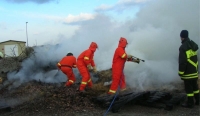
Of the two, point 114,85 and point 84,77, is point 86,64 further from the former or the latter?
point 114,85

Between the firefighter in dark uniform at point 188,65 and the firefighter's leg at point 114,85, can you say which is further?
the firefighter's leg at point 114,85

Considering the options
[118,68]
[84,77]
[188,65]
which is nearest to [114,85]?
[118,68]

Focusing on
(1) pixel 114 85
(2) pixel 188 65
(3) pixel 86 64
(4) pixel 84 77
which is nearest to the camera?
(2) pixel 188 65

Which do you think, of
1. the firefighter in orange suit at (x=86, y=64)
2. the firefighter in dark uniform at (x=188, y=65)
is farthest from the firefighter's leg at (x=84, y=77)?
the firefighter in dark uniform at (x=188, y=65)

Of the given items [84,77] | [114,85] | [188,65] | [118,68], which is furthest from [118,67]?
[188,65]

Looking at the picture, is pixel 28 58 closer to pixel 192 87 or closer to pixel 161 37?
pixel 161 37

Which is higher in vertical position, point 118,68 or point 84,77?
point 118,68

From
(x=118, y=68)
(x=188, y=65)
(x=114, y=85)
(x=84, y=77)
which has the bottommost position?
(x=114, y=85)

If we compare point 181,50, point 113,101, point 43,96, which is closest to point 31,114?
point 43,96

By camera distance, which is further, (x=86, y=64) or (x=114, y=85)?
(x=86, y=64)

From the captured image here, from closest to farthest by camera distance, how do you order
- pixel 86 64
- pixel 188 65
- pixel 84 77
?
pixel 188 65, pixel 84 77, pixel 86 64

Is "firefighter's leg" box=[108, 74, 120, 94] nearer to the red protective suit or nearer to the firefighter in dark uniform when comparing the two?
the red protective suit

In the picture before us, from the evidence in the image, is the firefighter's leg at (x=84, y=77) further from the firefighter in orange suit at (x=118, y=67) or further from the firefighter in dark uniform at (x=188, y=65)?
the firefighter in dark uniform at (x=188, y=65)

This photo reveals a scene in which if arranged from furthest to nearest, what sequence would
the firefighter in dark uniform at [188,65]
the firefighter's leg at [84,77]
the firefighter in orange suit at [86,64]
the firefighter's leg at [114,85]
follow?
the firefighter in orange suit at [86,64]
the firefighter's leg at [84,77]
the firefighter's leg at [114,85]
the firefighter in dark uniform at [188,65]
